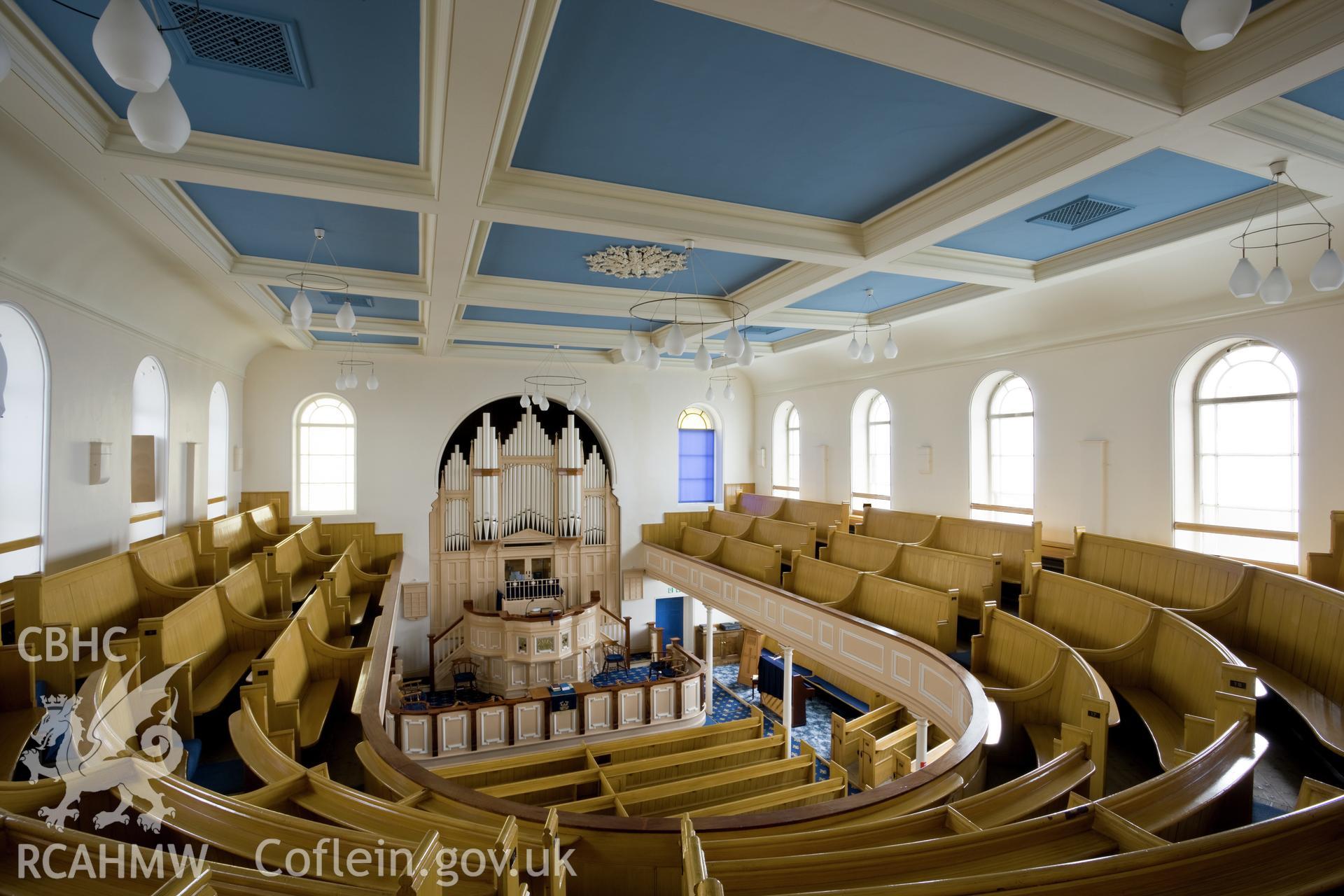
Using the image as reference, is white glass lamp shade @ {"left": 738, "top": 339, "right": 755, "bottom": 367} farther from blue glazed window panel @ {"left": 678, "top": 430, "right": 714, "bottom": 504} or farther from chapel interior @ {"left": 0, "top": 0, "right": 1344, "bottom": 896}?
blue glazed window panel @ {"left": 678, "top": 430, "right": 714, "bottom": 504}

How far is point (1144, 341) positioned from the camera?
691 centimetres

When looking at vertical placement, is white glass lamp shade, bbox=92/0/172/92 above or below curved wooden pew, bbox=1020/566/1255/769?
above

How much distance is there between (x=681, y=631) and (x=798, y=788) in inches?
297

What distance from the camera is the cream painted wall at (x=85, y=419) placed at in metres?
5.00

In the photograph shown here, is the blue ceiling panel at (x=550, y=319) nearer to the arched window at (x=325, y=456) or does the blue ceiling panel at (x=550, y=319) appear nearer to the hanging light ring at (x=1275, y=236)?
the arched window at (x=325, y=456)

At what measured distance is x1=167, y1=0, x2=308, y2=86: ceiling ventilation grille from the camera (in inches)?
110

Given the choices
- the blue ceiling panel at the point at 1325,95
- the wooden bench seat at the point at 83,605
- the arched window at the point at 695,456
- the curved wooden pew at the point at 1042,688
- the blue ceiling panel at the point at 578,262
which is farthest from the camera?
the arched window at the point at 695,456

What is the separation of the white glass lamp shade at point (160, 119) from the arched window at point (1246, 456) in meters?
7.87

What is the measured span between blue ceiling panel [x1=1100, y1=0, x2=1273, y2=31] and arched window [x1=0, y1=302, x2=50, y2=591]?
661 centimetres

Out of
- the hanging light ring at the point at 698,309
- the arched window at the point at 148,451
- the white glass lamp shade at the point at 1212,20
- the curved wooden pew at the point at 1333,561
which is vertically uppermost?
the hanging light ring at the point at 698,309

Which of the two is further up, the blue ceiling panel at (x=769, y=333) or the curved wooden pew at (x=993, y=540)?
the blue ceiling panel at (x=769, y=333)

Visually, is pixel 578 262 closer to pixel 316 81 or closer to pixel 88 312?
pixel 316 81

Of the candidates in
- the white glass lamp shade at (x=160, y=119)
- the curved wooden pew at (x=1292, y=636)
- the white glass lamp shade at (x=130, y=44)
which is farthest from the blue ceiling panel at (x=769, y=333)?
the white glass lamp shade at (x=130, y=44)

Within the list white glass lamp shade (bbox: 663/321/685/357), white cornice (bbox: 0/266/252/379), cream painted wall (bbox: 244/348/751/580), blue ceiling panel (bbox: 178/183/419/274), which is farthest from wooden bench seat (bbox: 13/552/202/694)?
cream painted wall (bbox: 244/348/751/580)
